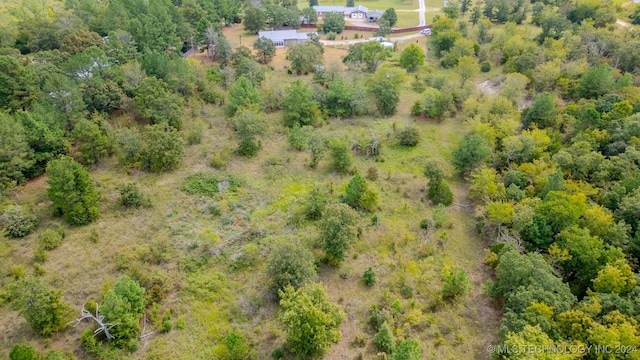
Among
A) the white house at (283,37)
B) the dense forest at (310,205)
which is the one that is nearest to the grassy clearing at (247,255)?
the dense forest at (310,205)

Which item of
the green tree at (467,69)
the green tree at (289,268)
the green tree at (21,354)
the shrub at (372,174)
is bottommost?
the shrub at (372,174)

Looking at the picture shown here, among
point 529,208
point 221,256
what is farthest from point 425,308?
point 221,256

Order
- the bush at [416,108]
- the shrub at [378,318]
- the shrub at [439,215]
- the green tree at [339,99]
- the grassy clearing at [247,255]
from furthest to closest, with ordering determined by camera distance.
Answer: the bush at [416,108]
the green tree at [339,99]
the shrub at [439,215]
the shrub at [378,318]
the grassy clearing at [247,255]

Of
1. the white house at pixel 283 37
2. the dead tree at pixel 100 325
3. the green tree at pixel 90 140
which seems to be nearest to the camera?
the dead tree at pixel 100 325

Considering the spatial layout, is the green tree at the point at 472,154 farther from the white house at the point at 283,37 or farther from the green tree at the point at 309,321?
the white house at the point at 283,37

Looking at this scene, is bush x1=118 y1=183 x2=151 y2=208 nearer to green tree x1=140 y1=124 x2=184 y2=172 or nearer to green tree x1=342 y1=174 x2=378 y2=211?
green tree x1=140 y1=124 x2=184 y2=172
